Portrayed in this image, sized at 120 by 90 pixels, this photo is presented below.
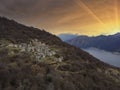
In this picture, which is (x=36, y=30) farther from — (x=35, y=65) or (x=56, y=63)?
(x=35, y=65)

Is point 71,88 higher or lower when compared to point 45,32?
lower

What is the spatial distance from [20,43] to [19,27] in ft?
82.4

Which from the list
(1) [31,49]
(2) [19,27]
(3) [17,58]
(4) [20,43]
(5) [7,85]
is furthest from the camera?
(2) [19,27]

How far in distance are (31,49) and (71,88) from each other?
24.7 meters

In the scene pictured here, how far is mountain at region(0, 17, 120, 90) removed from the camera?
169 ft

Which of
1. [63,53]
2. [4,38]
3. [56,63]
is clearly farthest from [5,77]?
[4,38]

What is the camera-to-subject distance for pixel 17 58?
Answer: 218ft

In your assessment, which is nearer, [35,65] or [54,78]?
[54,78]

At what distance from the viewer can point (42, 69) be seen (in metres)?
60.3

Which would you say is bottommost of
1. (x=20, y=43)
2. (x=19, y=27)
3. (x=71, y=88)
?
(x=71, y=88)

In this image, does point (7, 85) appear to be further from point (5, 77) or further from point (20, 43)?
point (20, 43)

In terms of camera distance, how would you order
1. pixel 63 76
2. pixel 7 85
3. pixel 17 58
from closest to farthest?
pixel 7 85 → pixel 63 76 → pixel 17 58

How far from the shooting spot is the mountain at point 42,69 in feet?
169

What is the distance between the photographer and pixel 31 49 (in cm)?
7638
